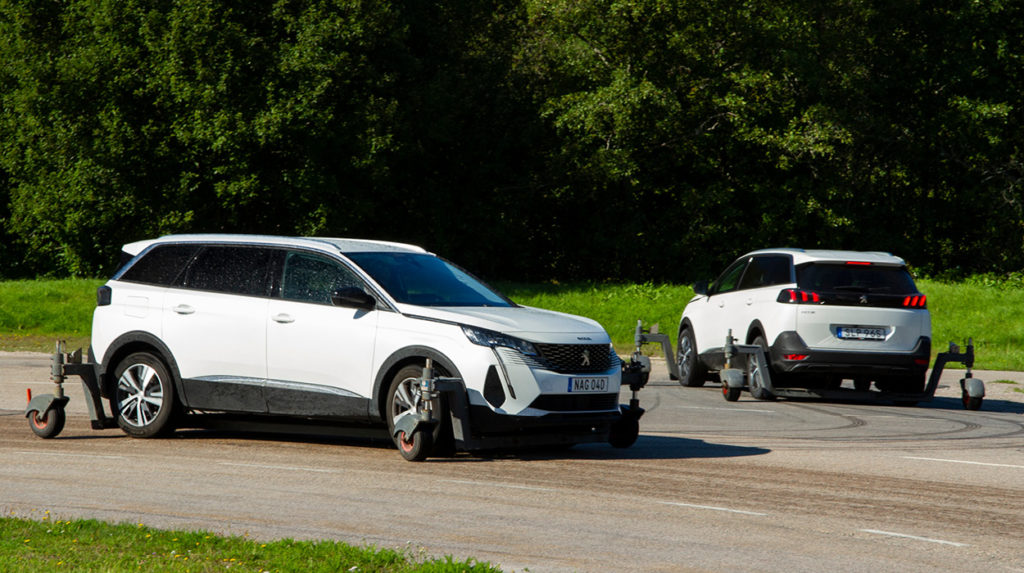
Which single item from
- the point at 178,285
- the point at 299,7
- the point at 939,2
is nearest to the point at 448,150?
the point at 299,7

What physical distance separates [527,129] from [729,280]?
24747 mm

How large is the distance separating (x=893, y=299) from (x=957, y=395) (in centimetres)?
367

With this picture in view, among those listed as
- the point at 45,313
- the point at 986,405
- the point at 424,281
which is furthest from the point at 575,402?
the point at 45,313

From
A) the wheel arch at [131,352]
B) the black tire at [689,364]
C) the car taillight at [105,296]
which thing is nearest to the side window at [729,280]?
the black tire at [689,364]

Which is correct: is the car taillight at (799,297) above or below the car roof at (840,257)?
below

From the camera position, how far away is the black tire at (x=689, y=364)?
58.9 ft

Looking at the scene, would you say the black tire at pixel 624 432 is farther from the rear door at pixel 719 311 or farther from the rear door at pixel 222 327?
the rear door at pixel 719 311

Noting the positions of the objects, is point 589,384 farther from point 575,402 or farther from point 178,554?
point 178,554

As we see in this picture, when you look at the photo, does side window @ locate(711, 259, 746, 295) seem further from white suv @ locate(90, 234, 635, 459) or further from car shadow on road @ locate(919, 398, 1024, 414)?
white suv @ locate(90, 234, 635, 459)

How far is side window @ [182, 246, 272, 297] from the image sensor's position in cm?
1073

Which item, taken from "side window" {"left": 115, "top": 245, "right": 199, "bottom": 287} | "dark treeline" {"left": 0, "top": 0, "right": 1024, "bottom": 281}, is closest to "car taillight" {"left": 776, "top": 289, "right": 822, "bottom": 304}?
"side window" {"left": 115, "top": 245, "right": 199, "bottom": 287}

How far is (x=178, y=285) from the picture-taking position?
36.3 feet

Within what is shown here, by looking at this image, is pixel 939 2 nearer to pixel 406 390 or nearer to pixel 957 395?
pixel 957 395

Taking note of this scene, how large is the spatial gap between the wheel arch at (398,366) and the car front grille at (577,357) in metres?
0.72
